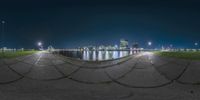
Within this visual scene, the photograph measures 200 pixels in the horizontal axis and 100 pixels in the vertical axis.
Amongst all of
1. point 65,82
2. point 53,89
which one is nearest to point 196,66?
point 65,82

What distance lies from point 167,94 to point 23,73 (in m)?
11.3

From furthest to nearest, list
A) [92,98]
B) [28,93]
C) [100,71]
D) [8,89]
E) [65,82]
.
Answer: [100,71] < [65,82] < [8,89] < [28,93] < [92,98]

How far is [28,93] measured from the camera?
14758 mm

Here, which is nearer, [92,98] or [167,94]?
[92,98]

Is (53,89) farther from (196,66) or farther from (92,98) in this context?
(196,66)

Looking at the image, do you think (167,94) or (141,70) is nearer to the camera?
(167,94)

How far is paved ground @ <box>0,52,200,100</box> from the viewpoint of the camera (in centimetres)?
1429

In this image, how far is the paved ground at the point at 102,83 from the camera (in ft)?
46.9

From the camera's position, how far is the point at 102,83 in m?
18.0

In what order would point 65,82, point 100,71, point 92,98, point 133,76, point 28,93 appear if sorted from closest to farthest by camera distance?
1. point 92,98
2. point 28,93
3. point 65,82
4. point 133,76
5. point 100,71

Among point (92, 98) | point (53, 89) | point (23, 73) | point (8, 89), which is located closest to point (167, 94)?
point (92, 98)

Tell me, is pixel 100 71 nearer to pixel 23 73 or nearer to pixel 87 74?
pixel 87 74

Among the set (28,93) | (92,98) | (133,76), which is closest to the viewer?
(92,98)

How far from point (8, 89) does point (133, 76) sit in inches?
347
